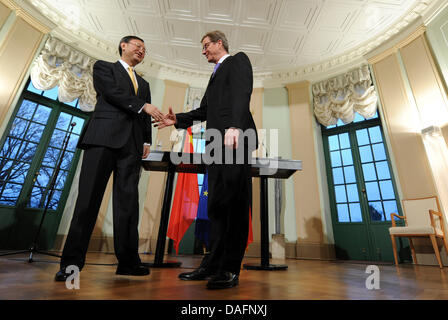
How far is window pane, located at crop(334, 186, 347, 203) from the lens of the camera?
4.49 m

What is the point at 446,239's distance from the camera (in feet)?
→ 9.91

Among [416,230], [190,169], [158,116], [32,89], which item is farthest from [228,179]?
[32,89]

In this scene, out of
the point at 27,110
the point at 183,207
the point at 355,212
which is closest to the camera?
the point at 183,207

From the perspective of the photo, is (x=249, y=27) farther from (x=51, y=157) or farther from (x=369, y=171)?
(x=51, y=157)

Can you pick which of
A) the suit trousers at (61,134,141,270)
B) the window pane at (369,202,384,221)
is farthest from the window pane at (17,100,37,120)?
the window pane at (369,202,384,221)

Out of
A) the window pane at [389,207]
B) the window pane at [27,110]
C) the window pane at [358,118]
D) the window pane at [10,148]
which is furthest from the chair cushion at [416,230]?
the window pane at [27,110]

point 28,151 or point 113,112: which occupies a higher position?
point 28,151

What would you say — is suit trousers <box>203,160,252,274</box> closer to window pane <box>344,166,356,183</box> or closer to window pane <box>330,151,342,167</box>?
window pane <box>344,166,356,183</box>

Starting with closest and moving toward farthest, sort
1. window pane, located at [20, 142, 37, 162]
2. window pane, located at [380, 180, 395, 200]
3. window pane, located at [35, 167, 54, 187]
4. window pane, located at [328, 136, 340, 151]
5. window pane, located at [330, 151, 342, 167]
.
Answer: window pane, located at [20, 142, 37, 162] < window pane, located at [35, 167, 54, 187] < window pane, located at [380, 180, 395, 200] < window pane, located at [330, 151, 342, 167] < window pane, located at [328, 136, 340, 151]

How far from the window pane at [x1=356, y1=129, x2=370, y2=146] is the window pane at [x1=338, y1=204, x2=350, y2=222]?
130 centimetres

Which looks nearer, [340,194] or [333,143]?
[340,194]

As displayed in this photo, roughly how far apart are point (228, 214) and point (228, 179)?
0.17m

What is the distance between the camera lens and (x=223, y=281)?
0.95 meters

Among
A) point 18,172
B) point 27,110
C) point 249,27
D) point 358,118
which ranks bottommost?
point 18,172
